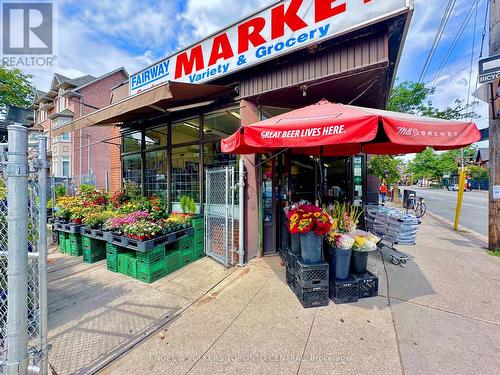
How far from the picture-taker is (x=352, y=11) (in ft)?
10.7

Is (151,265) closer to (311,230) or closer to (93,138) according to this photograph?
(311,230)

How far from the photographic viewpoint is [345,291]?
9.59 feet

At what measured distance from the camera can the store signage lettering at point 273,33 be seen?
10.6ft

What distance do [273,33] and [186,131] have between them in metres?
3.09

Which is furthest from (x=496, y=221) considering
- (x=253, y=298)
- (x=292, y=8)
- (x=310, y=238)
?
(x=292, y=8)

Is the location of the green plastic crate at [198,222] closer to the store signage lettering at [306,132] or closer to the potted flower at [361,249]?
the store signage lettering at [306,132]

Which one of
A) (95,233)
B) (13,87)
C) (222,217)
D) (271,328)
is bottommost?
(271,328)

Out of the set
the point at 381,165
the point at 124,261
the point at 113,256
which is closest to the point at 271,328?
the point at 124,261

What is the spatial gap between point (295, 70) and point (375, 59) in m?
1.28

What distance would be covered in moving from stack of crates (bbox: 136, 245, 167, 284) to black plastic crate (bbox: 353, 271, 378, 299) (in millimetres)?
3102

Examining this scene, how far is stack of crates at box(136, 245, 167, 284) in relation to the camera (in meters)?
3.64

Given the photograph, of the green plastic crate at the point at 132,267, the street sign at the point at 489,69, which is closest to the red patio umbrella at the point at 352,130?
the green plastic crate at the point at 132,267

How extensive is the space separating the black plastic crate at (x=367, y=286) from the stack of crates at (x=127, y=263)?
357 cm

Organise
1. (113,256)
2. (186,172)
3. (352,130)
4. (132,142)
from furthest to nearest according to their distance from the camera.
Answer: (132,142)
(186,172)
(113,256)
(352,130)
